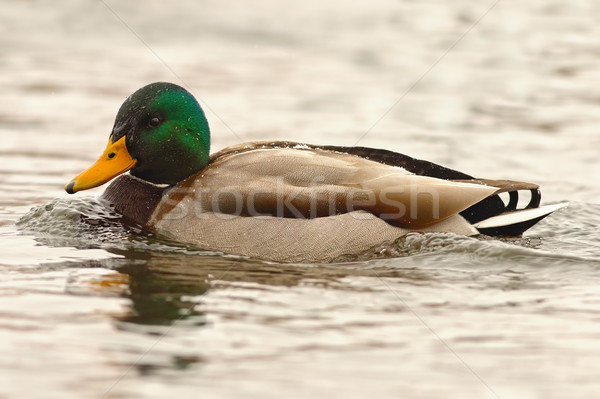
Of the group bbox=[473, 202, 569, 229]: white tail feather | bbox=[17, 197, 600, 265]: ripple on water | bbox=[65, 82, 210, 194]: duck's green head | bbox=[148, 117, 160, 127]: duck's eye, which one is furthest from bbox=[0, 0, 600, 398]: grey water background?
bbox=[148, 117, 160, 127]: duck's eye

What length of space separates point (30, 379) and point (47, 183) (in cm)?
516

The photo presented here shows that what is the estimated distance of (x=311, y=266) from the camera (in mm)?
7703

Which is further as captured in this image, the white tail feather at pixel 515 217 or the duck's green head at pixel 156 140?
the duck's green head at pixel 156 140

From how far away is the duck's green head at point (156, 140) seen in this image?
27.2ft

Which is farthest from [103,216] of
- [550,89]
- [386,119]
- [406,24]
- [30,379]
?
[406,24]

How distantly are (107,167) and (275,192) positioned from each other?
1394 mm

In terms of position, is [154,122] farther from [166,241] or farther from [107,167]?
[166,241]

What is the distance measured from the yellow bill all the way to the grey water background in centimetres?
41

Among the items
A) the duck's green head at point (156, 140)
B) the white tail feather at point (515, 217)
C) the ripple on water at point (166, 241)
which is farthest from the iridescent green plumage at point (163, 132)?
the white tail feather at point (515, 217)

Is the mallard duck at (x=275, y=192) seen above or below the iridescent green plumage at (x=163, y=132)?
below

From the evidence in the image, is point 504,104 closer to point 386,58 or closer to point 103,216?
point 386,58

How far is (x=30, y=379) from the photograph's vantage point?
5.44m

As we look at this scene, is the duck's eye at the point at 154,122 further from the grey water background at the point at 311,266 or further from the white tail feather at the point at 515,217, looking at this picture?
the white tail feather at the point at 515,217

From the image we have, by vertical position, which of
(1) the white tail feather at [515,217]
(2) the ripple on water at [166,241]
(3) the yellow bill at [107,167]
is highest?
(3) the yellow bill at [107,167]
